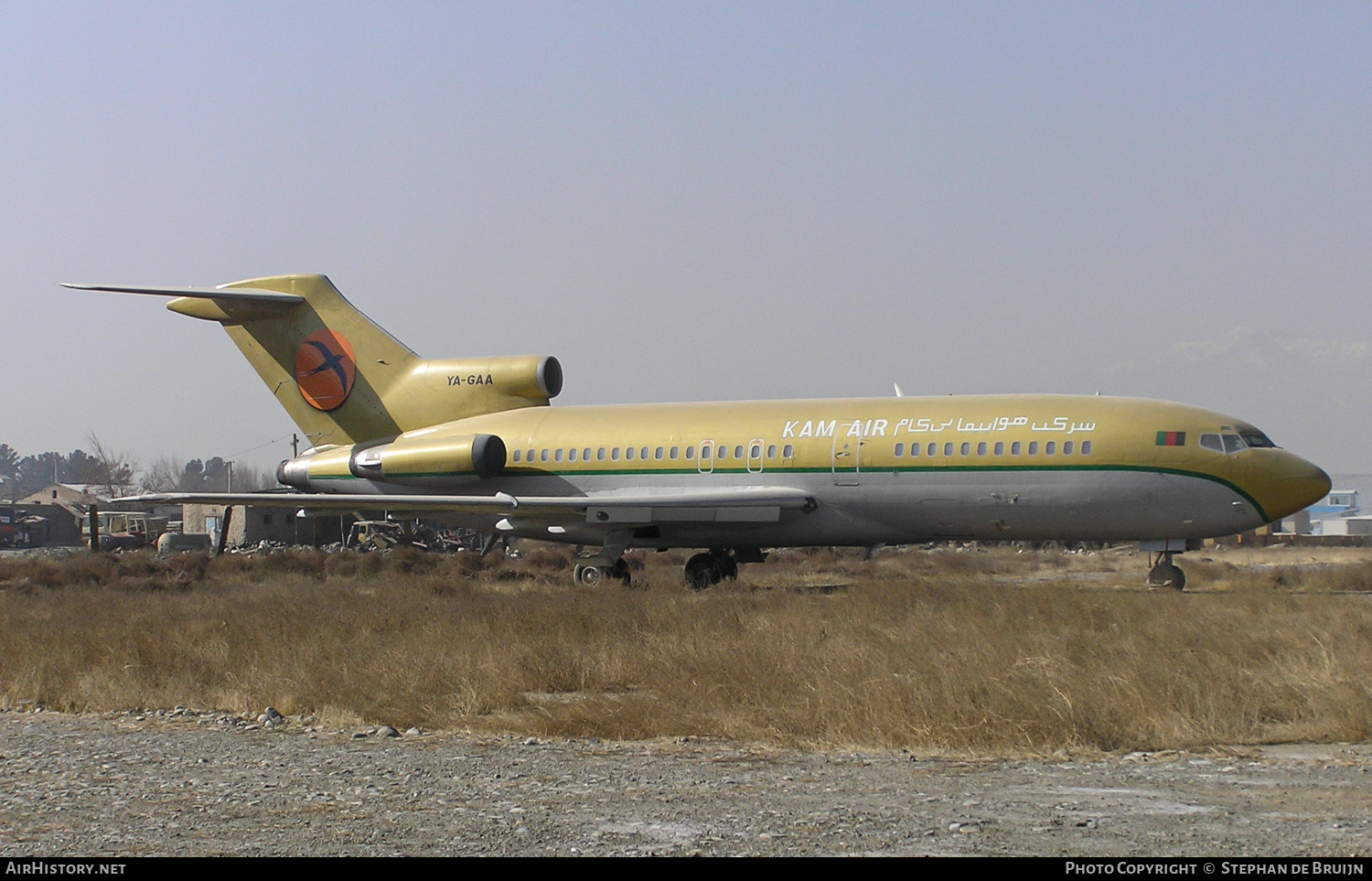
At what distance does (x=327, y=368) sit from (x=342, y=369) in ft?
1.19

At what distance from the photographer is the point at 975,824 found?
20.6ft

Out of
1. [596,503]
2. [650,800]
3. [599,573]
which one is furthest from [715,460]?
[650,800]

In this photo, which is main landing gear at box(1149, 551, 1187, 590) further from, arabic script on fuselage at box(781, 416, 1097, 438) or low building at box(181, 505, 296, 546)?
low building at box(181, 505, 296, 546)

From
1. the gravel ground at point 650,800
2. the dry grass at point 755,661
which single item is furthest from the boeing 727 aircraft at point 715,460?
the gravel ground at point 650,800

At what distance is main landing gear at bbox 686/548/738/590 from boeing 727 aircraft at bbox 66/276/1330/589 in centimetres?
4

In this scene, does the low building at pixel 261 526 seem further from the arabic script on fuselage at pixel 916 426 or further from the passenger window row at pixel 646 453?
the arabic script on fuselage at pixel 916 426

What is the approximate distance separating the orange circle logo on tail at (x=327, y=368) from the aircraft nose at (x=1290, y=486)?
19.0 metres

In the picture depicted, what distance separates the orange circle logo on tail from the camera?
96.3ft

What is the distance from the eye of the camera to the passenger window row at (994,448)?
2244 cm

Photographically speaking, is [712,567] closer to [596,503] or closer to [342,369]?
[596,503]

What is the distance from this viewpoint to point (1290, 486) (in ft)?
71.6

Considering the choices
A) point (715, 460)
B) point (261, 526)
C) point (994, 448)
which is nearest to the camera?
point (994, 448)

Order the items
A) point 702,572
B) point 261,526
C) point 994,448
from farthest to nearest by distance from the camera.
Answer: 1. point 261,526
2. point 702,572
3. point 994,448

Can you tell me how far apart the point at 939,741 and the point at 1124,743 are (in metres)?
1.21
